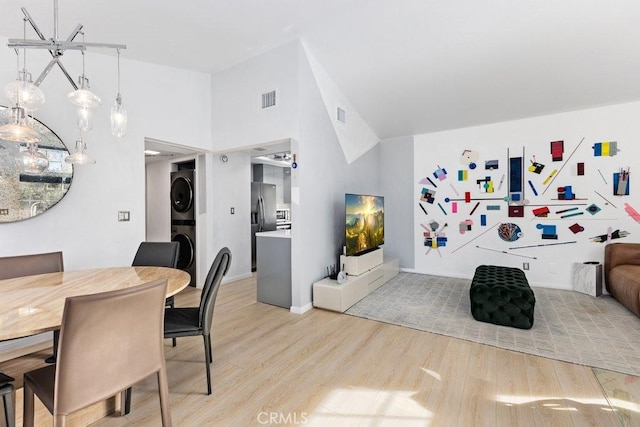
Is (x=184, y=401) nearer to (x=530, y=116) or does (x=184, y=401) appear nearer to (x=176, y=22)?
(x=176, y=22)

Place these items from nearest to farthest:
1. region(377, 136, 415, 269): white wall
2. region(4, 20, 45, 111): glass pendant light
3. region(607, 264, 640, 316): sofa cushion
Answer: region(4, 20, 45, 111): glass pendant light < region(607, 264, 640, 316): sofa cushion < region(377, 136, 415, 269): white wall

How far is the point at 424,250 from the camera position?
525 centimetres

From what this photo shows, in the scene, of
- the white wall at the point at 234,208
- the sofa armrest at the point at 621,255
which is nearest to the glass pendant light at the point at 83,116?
the white wall at the point at 234,208

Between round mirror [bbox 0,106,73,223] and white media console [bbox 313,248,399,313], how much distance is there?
2848mm

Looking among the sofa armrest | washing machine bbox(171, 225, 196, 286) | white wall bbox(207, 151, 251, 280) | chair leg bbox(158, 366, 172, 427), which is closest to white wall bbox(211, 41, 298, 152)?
white wall bbox(207, 151, 251, 280)

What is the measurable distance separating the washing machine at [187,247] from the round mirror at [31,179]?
6.31 ft

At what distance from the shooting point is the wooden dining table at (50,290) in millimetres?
1211

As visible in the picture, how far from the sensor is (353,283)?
3594 millimetres

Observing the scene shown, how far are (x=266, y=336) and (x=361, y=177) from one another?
307 centimetres

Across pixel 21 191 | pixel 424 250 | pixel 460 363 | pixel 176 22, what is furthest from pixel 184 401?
pixel 424 250

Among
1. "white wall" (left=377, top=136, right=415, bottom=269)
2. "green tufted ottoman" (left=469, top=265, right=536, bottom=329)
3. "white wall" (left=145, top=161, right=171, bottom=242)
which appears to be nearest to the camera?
"green tufted ottoman" (left=469, top=265, right=536, bottom=329)

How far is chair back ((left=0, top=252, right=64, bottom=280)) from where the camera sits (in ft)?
6.91

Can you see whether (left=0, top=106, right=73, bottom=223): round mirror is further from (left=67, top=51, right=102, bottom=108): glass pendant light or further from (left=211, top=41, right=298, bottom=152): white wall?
(left=211, top=41, right=298, bottom=152): white wall

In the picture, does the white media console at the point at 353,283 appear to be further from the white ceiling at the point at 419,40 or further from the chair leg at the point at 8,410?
the chair leg at the point at 8,410
